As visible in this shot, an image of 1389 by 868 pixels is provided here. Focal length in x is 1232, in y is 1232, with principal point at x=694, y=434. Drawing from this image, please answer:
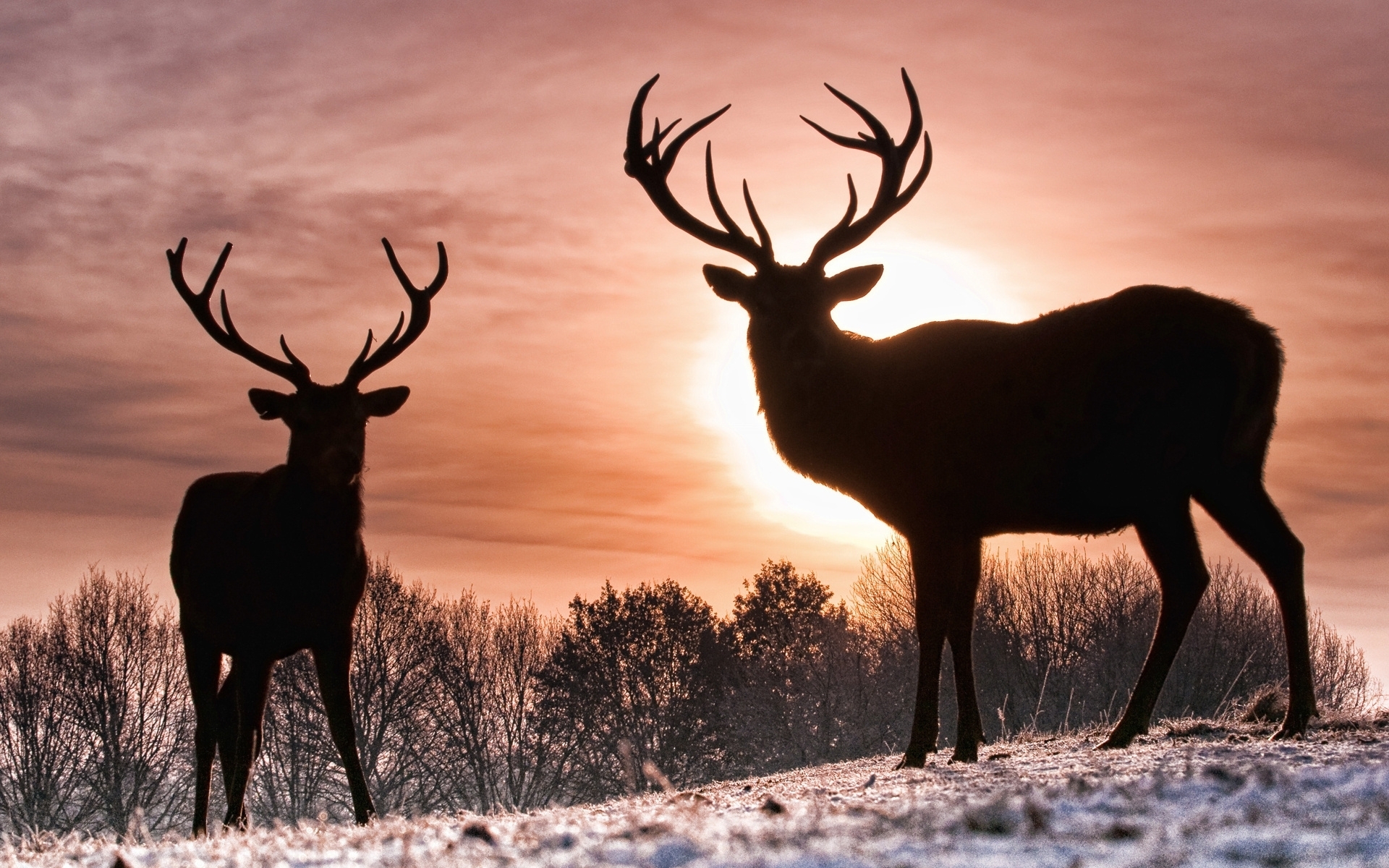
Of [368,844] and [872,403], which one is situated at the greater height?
[872,403]

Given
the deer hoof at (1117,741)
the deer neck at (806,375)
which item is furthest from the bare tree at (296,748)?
the deer hoof at (1117,741)

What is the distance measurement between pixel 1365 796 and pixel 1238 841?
0.90m

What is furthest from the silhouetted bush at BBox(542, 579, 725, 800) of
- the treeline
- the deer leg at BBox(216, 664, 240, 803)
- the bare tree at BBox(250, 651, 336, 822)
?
the deer leg at BBox(216, 664, 240, 803)

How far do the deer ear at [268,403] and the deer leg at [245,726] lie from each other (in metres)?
1.72

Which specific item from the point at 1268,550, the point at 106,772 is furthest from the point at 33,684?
the point at 1268,550

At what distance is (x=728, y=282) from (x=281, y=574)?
357 centimetres

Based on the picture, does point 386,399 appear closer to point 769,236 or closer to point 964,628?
point 769,236

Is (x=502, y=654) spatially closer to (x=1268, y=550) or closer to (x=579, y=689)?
(x=579, y=689)

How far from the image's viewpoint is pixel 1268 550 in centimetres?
679

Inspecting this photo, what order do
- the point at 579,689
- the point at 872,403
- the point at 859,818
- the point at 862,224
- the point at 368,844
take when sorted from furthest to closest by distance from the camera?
1. the point at 579,689
2. the point at 862,224
3. the point at 872,403
4. the point at 368,844
5. the point at 859,818

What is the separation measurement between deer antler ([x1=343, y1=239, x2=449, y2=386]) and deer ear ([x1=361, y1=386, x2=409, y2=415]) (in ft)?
0.51

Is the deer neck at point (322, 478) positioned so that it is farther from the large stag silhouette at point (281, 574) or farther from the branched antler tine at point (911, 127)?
the branched antler tine at point (911, 127)

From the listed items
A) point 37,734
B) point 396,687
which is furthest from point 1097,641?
point 37,734

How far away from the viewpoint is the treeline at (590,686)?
4797cm
